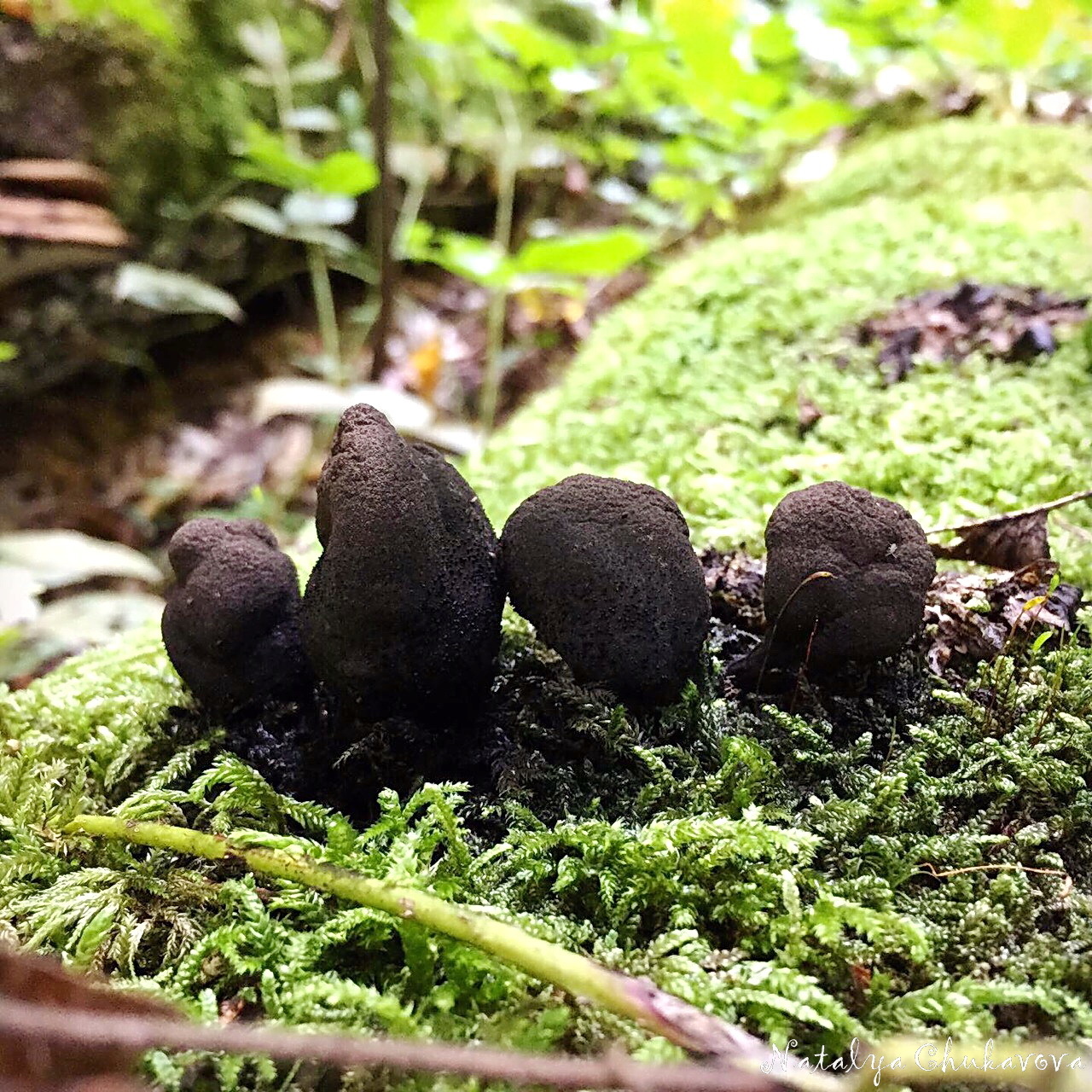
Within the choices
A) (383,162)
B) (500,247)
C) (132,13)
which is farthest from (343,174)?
(132,13)

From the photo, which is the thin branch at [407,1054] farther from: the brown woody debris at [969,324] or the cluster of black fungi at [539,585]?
the brown woody debris at [969,324]

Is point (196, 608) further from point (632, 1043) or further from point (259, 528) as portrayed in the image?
point (632, 1043)

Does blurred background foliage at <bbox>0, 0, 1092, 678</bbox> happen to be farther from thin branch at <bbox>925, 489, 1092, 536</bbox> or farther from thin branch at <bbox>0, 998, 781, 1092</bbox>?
thin branch at <bbox>0, 998, 781, 1092</bbox>

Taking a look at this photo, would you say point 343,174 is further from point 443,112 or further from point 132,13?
point 443,112

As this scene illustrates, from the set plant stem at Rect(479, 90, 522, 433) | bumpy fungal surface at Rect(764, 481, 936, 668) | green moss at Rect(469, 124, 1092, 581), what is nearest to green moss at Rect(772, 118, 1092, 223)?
green moss at Rect(469, 124, 1092, 581)

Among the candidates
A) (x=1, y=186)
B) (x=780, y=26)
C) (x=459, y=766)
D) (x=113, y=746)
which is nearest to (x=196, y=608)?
(x=113, y=746)

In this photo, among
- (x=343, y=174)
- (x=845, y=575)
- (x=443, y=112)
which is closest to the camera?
(x=845, y=575)
